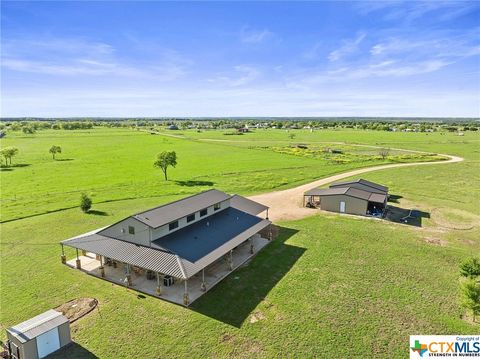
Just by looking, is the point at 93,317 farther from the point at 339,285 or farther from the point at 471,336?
the point at 471,336

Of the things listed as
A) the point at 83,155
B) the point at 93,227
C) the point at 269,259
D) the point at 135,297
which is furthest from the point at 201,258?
the point at 83,155

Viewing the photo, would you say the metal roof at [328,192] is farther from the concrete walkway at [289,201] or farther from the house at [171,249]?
the house at [171,249]

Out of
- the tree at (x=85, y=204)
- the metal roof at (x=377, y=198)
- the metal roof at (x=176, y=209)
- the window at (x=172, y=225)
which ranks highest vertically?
the metal roof at (x=176, y=209)

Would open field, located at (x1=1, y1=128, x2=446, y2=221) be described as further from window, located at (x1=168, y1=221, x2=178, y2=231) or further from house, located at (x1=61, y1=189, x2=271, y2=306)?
window, located at (x1=168, y1=221, x2=178, y2=231)

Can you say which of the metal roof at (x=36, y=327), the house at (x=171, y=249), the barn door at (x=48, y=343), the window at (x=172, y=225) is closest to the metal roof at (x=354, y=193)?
the house at (x=171, y=249)

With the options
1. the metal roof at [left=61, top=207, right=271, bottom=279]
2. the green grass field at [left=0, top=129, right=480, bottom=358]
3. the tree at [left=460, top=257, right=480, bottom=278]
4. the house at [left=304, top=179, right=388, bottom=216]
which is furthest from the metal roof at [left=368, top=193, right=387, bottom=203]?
the metal roof at [left=61, top=207, right=271, bottom=279]

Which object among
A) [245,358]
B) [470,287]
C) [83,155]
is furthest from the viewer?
[83,155]

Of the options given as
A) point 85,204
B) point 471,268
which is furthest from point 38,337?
point 471,268
